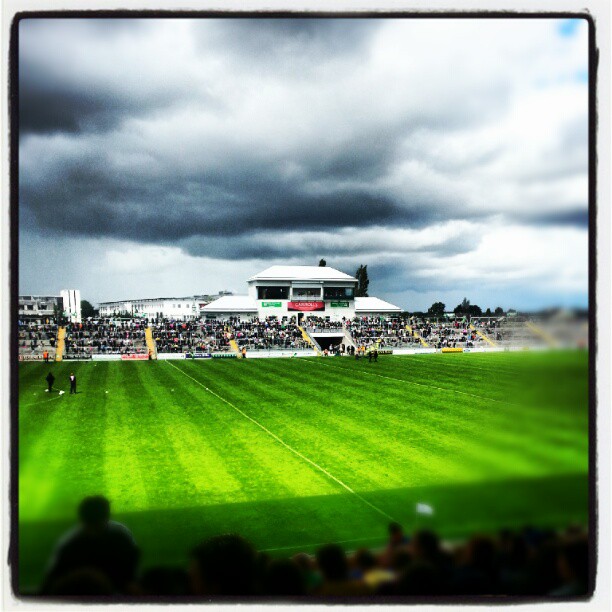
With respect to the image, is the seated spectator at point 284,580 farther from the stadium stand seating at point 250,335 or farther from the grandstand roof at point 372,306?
the grandstand roof at point 372,306

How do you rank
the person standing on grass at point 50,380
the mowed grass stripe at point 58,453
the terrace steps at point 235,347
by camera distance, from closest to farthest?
the mowed grass stripe at point 58,453
the person standing on grass at point 50,380
the terrace steps at point 235,347

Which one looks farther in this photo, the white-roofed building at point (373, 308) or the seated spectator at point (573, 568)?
the white-roofed building at point (373, 308)

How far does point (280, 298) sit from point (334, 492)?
30.7 meters

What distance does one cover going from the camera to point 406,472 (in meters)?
8.52

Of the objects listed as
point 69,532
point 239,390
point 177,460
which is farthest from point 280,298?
point 69,532

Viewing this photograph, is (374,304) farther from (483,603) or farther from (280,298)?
(483,603)

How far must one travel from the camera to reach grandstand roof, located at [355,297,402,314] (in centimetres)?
4158

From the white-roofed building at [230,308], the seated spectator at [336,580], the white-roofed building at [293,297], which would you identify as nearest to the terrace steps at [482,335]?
the white-roofed building at [293,297]

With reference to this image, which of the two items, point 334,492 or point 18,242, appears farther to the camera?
point 334,492

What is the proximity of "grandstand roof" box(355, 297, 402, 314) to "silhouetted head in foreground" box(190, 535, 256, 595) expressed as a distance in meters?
38.5

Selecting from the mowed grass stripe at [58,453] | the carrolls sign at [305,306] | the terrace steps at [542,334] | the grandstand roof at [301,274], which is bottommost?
the mowed grass stripe at [58,453]

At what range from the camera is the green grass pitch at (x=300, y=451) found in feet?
9.55

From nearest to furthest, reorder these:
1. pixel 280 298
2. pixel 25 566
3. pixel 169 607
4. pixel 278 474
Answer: pixel 169 607 < pixel 25 566 < pixel 278 474 < pixel 280 298

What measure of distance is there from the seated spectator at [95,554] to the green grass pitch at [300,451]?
0.53 ft
